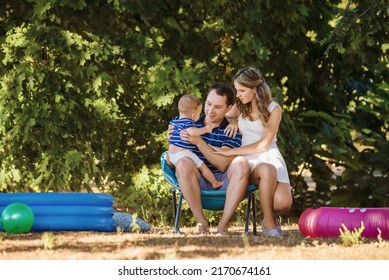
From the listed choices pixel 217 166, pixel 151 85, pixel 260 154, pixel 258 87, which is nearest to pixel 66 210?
pixel 217 166

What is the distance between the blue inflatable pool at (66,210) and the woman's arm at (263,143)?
1005 millimetres

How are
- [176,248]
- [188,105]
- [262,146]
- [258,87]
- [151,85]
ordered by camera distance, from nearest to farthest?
[176,248] < [262,146] < [258,87] < [188,105] < [151,85]

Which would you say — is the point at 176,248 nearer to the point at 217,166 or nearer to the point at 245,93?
the point at 217,166

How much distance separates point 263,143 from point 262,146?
23 mm

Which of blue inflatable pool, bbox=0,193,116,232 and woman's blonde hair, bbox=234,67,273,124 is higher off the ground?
woman's blonde hair, bbox=234,67,273,124

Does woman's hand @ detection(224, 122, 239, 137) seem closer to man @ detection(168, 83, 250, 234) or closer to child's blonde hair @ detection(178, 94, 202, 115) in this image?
man @ detection(168, 83, 250, 234)

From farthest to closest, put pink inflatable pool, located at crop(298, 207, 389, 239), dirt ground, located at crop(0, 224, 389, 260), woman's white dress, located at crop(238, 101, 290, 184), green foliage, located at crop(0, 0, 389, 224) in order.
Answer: green foliage, located at crop(0, 0, 389, 224)
woman's white dress, located at crop(238, 101, 290, 184)
pink inflatable pool, located at crop(298, 207, 389, 239)
dirt ground, located at crop(0, 224, 389, 260)

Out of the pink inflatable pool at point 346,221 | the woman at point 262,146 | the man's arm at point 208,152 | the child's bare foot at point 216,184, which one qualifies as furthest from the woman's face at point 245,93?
the pink inflatable pool at point 346,221

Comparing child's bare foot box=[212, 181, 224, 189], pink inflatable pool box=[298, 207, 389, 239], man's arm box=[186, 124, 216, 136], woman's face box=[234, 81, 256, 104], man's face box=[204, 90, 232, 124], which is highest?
woman's face box=[234, 81, 256, 104]

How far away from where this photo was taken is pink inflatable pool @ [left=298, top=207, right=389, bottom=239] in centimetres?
635

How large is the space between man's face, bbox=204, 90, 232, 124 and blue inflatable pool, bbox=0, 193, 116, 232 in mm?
1011

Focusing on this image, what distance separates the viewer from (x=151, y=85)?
383 inches

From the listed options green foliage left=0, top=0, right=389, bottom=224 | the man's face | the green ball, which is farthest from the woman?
green foliage left=0, top=0, right=389, bottom=224

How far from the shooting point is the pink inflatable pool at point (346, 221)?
250 inches
